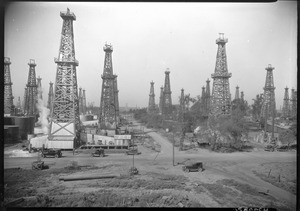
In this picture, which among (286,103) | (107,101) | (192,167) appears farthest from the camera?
(107,101)

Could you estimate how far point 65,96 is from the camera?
1312cm

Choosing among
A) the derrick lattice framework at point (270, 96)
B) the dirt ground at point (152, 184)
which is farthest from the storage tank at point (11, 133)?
the derrick lattice framework at point (270, 96)

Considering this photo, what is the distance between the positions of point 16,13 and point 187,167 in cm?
942

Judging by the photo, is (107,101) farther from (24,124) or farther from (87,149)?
(87,149)

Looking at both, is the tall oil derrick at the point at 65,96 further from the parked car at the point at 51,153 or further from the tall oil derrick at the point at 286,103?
the tall oil derrick at the point at 286,103

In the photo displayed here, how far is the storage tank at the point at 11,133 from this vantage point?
11853 millimetres

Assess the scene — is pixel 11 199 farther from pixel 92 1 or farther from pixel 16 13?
pixel 92 1

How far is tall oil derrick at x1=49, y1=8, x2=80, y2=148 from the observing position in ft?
39.1

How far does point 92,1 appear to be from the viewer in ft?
23.5

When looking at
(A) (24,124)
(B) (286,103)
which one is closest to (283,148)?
(B) (286,103)

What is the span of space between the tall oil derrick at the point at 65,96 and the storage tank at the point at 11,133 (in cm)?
232

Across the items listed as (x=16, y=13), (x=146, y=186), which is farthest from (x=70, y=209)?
(x=16, y=13)

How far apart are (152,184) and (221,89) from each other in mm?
12077

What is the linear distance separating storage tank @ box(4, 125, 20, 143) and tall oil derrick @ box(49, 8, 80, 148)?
7.60ft
